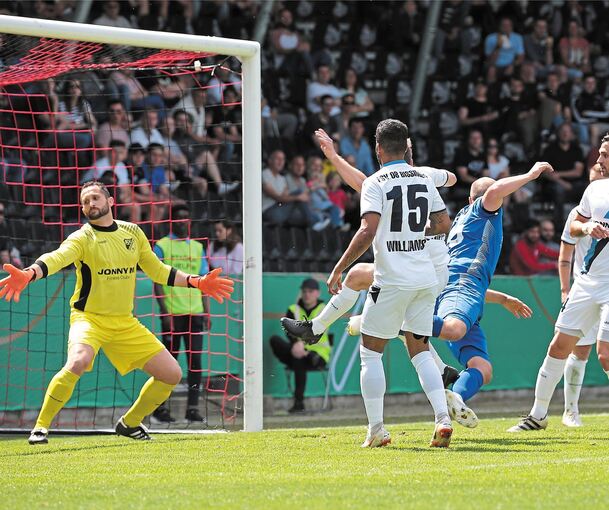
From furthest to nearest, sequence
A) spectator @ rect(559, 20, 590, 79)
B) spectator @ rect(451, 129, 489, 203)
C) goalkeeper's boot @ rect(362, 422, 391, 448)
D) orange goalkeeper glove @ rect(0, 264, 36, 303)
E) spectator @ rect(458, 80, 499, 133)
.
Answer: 1. spectator @ rect(559, 20, 590, 79)
2. spectator @ rect(458, 80, 499, 133)
3. spectator @ rect(451, 129, 489, 203)
4. orange goalkeeper glove @ rect(0, 264, 36, 303)
5. goalkeeper's boot @ rect(362, 422, 391, 448)

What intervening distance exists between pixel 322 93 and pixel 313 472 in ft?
41.4

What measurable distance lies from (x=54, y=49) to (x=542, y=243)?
9.39 meters

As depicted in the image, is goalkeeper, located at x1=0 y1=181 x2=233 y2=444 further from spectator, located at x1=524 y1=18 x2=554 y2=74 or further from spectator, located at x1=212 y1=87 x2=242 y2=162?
spectator, located at x1=524 y1=18 x2=554 y2=74

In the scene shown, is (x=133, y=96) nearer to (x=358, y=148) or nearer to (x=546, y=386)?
(x=358, y=148)

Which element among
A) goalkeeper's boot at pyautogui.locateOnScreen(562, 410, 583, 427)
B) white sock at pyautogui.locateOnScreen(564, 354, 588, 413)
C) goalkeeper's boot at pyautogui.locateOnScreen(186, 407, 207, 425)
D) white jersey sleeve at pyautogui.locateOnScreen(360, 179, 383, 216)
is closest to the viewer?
white jersey sleeve at pyautogui.locateOnScreen(360, 179, 383, 216)

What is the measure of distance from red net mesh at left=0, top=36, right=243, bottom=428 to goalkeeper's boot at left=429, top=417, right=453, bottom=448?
149 inches

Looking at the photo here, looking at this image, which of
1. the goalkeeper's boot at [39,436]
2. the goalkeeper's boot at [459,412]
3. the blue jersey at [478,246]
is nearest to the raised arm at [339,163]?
the blue jersey at [478,246]

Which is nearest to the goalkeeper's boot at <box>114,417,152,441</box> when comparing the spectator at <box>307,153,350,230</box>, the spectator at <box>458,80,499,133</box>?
the spectator at <box>307,153,350,230</box>

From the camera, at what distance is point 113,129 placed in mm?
15445

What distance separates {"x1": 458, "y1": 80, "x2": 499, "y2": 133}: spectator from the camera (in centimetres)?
2061

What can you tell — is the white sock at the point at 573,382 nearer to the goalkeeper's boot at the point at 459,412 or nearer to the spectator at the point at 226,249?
the goalkeeper's boot at the point at 459,412

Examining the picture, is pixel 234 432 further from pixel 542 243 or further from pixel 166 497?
pixel 542 243

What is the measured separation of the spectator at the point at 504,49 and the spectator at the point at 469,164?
2.74 meters

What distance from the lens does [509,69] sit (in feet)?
71.7
